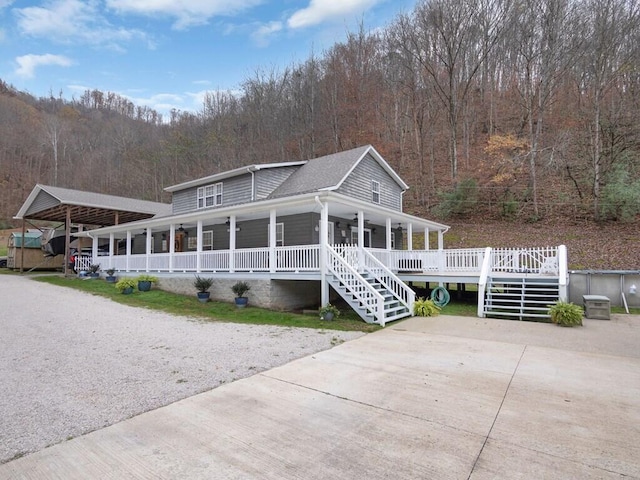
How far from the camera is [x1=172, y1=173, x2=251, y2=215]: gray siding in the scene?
15758 mm

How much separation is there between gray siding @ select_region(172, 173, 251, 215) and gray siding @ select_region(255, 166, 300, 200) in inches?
18.4

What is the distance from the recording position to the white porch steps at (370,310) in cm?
888

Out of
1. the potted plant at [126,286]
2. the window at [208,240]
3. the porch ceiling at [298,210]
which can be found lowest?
the potted plant at [126,286]

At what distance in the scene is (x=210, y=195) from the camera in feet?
57.1

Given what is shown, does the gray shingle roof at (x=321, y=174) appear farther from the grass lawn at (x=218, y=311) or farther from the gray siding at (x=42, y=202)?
the gray siding at (x=42, y=202)

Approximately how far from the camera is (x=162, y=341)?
700 cm

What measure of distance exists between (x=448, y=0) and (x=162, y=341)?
28.8 meters

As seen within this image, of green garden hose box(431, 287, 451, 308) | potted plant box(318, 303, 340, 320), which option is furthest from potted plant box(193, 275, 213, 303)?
green garden hose box(431, 287, 451, 308)

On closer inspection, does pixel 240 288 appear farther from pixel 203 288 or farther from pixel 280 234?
pixel 280 234

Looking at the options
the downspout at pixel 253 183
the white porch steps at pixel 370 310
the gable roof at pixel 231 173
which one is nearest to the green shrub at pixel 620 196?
the white porch steps at pixel 370 310

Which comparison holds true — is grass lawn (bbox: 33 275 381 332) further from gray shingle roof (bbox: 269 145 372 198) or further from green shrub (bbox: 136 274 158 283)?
gray shingle roof (bbox: 269 145 372 198)

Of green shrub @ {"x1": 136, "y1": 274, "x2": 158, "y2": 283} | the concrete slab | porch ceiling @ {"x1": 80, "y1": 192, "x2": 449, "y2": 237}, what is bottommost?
the concrete slab

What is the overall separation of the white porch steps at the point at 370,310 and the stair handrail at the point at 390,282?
0.12 meters

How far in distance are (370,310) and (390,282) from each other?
2492 mm
